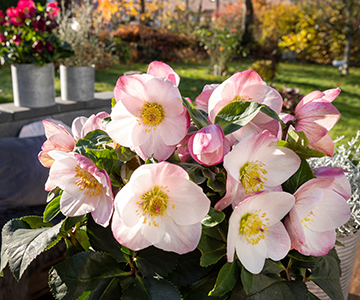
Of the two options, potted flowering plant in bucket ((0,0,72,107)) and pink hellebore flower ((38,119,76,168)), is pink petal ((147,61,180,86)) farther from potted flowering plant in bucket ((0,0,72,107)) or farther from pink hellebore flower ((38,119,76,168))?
potted flowering plant in bucket ((0,0,72,107))

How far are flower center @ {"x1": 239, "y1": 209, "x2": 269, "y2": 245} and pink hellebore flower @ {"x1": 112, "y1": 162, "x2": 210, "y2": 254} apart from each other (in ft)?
0.19

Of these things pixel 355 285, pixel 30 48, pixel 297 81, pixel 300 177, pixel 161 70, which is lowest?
pixel 297 81

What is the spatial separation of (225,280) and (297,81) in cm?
734

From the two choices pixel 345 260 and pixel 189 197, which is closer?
pixel 189 197

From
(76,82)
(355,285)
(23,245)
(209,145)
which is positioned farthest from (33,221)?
(76,82)

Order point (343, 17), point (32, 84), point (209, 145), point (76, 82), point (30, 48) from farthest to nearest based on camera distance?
point (343, 17) < point (76, 82) < point (32, 84) < point (30, 48) < point (209, 145)

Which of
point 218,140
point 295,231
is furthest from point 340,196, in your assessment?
point 218,140

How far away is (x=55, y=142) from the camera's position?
0.50 m

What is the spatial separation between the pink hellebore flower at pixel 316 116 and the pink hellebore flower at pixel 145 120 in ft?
0.50

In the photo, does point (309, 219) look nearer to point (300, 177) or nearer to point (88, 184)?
point (300, 177)

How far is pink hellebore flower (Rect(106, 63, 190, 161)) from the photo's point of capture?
0.41m

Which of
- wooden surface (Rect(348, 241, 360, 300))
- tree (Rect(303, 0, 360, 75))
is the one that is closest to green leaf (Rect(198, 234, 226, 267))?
wooden surface (Rect(348, 241, 360, 300))

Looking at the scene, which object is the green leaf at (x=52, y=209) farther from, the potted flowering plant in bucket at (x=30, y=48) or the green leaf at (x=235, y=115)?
the potted flowering plant in bucket at (x=30, y=48)

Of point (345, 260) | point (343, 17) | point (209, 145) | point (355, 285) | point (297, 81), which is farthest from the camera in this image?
point (343, 17)
